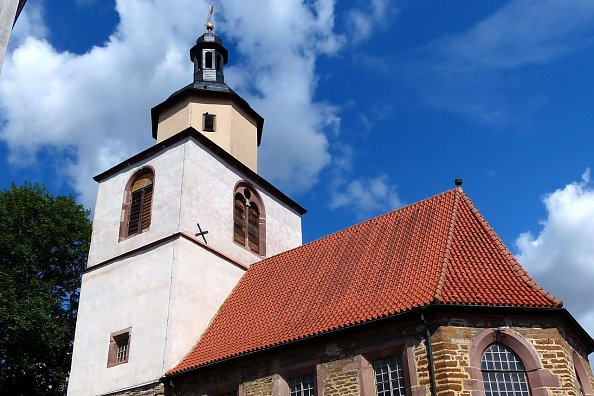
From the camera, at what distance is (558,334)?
1177 cm

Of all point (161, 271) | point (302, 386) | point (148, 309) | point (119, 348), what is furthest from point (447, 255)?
point (119, 348)

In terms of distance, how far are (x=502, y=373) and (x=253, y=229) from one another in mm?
9696

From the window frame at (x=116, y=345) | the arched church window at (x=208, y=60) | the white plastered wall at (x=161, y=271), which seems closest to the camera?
the white plastered wall at (x=161, y=271)

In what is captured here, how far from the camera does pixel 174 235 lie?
1692 centimetres

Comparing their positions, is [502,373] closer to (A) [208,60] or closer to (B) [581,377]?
(B) [581,377]

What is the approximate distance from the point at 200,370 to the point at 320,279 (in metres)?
3.39

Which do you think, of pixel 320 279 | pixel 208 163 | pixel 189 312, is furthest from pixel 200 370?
pixel 208 163

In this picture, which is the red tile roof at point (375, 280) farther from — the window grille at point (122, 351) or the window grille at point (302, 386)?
the window grille at point (122, 351)

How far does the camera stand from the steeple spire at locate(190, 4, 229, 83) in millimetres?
21953

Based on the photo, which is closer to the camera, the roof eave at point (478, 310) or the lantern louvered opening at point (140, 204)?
the roof eave at point (478, 310)

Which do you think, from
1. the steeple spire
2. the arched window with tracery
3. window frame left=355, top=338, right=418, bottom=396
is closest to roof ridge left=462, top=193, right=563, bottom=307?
window frame left=355, top=338, right=418, bottom=396

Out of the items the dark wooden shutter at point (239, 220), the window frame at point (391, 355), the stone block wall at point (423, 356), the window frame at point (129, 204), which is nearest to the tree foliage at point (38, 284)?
the window frame at point (129, 204)

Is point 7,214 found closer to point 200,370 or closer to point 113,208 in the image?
point 113,208

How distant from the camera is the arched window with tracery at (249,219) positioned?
19031mm
